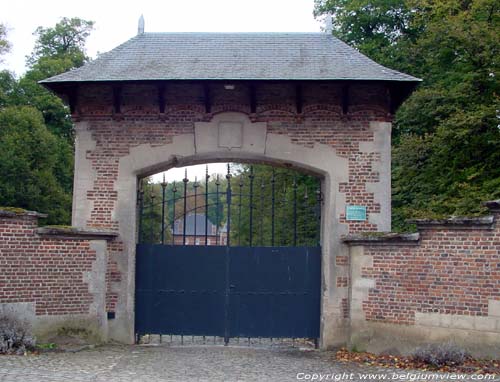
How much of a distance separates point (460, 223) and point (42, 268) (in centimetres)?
657

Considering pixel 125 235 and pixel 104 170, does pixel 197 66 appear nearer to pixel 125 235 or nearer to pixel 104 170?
pixel 104 170

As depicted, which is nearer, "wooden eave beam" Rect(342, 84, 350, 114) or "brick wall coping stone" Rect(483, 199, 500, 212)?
"brick wall coping stone" Rect(483, 199, 500, 212)

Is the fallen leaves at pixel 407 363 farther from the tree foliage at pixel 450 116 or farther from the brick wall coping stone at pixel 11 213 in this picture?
the brick wall coping stone at pixel 11 213

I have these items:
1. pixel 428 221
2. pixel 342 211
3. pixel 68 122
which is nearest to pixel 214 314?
pixel 342 211

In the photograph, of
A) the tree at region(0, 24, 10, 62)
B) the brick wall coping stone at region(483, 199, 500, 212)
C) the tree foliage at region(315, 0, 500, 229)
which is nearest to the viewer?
the brick wall coping stone at region(483, 199, 500, 212)

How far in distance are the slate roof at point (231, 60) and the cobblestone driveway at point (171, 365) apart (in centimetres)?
453

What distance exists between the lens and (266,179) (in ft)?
83.2

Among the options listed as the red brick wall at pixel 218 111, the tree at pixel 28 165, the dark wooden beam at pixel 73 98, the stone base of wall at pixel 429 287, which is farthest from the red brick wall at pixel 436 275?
the tree at pixel 28 165

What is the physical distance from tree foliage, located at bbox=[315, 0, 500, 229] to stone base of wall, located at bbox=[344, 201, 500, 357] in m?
4.23

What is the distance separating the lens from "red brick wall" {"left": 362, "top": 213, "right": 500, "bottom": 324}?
8.93m

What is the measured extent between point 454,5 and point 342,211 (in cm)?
996

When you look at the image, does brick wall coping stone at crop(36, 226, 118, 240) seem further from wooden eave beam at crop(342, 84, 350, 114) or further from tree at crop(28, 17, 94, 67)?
tree at crop(28, 17, 94, 67)

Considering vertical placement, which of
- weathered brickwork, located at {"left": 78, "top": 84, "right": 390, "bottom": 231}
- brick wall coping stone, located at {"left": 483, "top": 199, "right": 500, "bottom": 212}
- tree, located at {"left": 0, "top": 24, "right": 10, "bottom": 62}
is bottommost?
brick wall coping stone, located at {"left": 483, "top": 199, "right": 500, "bottom": 212}

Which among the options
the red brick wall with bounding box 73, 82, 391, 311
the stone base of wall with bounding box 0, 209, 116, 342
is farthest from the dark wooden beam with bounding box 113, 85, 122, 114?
the stone base of wall with bounding box 0, 209, 116, 342
